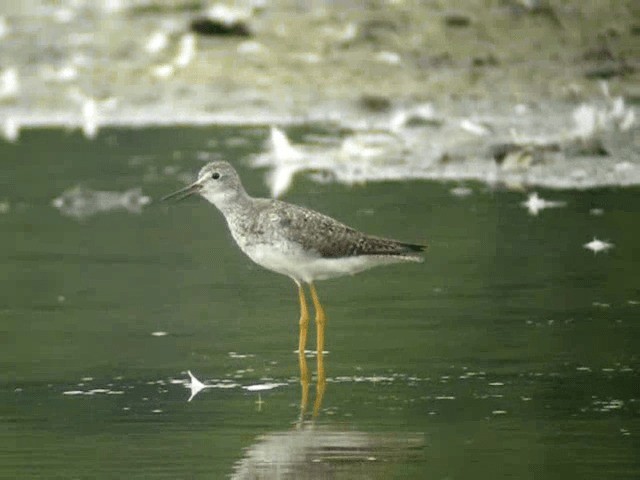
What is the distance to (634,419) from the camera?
29.2 ft

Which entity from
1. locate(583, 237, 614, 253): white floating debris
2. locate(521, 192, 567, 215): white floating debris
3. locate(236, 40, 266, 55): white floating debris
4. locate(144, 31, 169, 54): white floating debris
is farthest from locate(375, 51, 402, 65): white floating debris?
locate(583, 237, 614, 253): white floating debris

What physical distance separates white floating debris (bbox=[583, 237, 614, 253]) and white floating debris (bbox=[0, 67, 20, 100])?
37.6 feet

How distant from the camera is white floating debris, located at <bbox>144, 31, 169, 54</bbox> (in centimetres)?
2561

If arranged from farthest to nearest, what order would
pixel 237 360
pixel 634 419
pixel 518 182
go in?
pixel 518 182
pixel 237 360
pixel 634 419

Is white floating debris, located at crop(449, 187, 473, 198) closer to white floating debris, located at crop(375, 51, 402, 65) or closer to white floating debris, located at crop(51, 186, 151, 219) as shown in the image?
white floating debris, located at crop(51, 186, 151, 219)

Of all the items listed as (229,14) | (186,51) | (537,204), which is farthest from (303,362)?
(229,14)

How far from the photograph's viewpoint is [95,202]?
17000 mm

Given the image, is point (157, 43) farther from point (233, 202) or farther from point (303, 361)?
point (303, 361)

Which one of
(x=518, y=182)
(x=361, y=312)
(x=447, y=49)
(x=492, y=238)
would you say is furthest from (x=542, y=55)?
(x=361, y=312)

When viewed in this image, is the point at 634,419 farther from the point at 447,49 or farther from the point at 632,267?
the point at 447,49

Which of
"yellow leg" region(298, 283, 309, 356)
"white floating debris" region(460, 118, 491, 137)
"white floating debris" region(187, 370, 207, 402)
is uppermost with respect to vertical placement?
"white floating debris" region(460, 118, 491, 137)

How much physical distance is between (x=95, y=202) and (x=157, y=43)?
9.04 meters

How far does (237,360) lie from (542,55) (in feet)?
47.9

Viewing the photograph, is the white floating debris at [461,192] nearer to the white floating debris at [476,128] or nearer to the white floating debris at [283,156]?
the white floating debris at [283,156]
